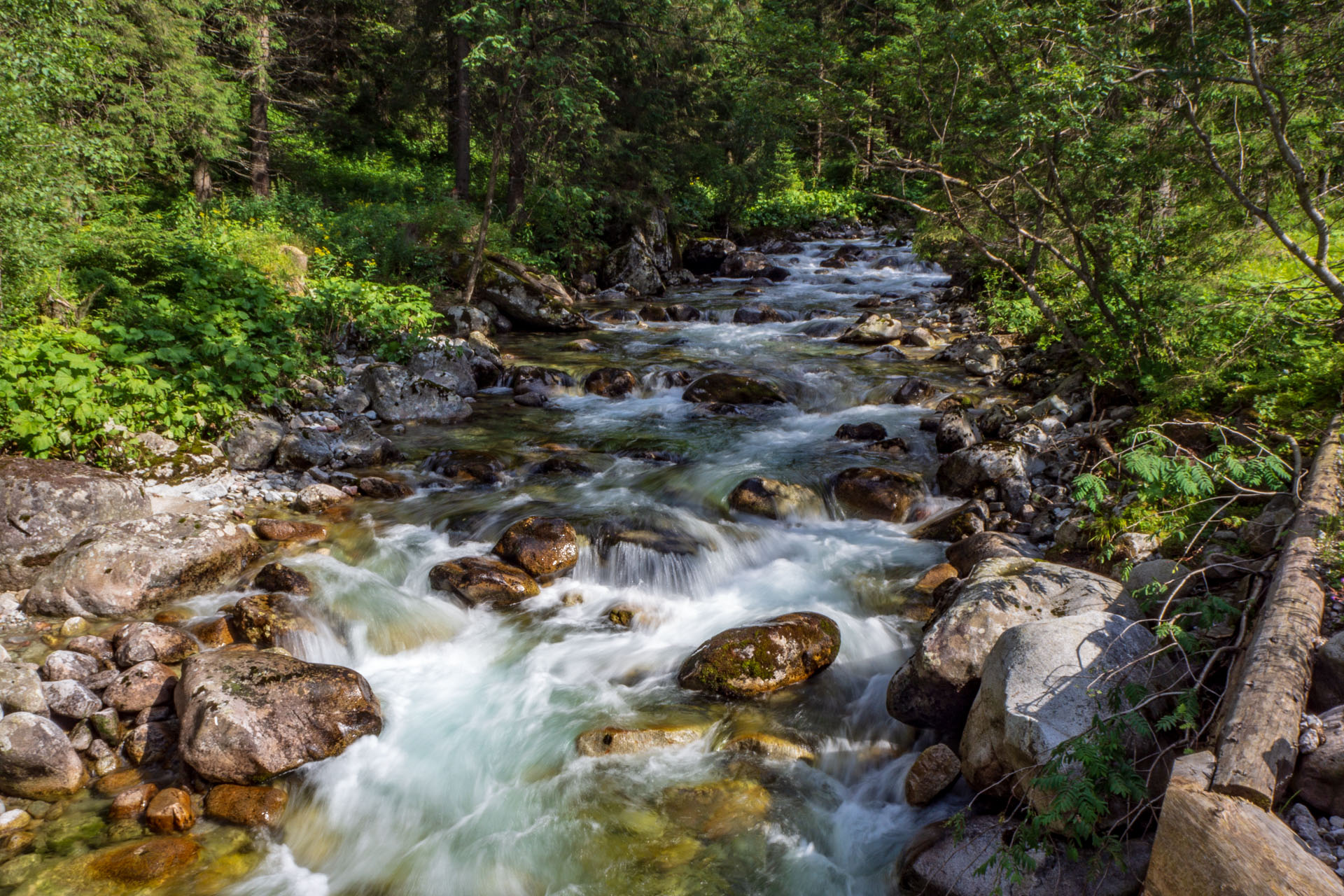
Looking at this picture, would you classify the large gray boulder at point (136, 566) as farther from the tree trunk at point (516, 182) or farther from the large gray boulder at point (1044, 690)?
the tree trunk at point (516, 182)

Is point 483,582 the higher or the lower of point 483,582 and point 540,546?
the lower

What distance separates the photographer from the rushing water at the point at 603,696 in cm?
427

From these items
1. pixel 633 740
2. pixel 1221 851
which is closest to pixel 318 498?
pixel 633 740

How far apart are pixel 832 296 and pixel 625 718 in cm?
1751

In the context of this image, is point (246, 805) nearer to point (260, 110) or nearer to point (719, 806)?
point (719, 806)

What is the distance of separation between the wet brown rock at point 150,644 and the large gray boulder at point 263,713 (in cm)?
47

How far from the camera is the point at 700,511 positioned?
27.0 feet

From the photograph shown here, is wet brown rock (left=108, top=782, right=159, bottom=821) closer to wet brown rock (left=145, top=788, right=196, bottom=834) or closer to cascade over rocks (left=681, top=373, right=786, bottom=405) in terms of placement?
wet brown rock (left=145, top=788, right=196, bottom=834)

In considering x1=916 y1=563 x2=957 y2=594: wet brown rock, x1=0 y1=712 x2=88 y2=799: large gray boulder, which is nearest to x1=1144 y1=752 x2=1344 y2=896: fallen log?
x1=916 y1=563 x2=957 y2=594: wet brown rock

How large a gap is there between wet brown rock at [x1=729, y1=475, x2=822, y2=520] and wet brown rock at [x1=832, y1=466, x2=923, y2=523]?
1.21 ft

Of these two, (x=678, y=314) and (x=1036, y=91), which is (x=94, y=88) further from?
(x=1036, y=91)

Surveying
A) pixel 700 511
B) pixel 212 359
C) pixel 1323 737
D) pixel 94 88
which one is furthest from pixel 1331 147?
pixel 94 88

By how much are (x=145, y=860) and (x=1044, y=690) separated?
16.7 ft

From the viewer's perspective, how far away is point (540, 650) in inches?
241
